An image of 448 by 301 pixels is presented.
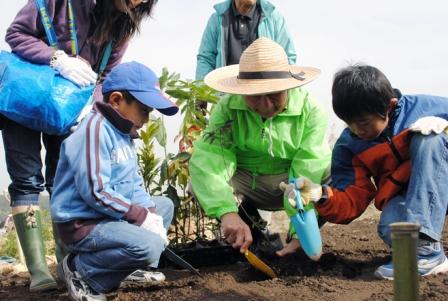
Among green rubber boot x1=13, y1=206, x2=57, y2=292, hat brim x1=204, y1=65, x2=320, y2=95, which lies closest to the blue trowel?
hat brim x1=204, y1=65, x2=320, y2=95

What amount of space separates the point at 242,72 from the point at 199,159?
49 centimetres

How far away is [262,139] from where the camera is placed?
3076 mm

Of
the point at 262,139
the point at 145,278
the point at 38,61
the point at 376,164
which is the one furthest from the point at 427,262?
the point at 38,61

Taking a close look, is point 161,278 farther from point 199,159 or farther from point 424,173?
point 424,173

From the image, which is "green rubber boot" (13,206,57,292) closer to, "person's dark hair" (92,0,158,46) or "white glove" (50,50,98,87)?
"white glove" (50,50,98,87)

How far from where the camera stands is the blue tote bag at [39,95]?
2.79 m

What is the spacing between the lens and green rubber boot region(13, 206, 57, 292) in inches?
117

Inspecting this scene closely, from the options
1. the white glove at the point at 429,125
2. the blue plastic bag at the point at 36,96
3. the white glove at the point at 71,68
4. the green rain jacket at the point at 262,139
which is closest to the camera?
the white glove at the point at 429,125

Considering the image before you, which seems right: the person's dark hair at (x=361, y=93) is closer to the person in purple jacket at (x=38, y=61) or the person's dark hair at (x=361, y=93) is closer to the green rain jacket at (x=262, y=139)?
the green rain jacket at (x=262, y=139)

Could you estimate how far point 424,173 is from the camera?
267 centimetres

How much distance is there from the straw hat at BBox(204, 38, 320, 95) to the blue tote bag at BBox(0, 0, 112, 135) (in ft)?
2.35

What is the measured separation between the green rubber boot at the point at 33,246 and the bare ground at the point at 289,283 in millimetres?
56

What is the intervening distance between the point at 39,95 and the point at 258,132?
3.54ft

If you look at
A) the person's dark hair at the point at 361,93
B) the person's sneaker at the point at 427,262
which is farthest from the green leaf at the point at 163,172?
the person's sneaker at the point at 427,262
